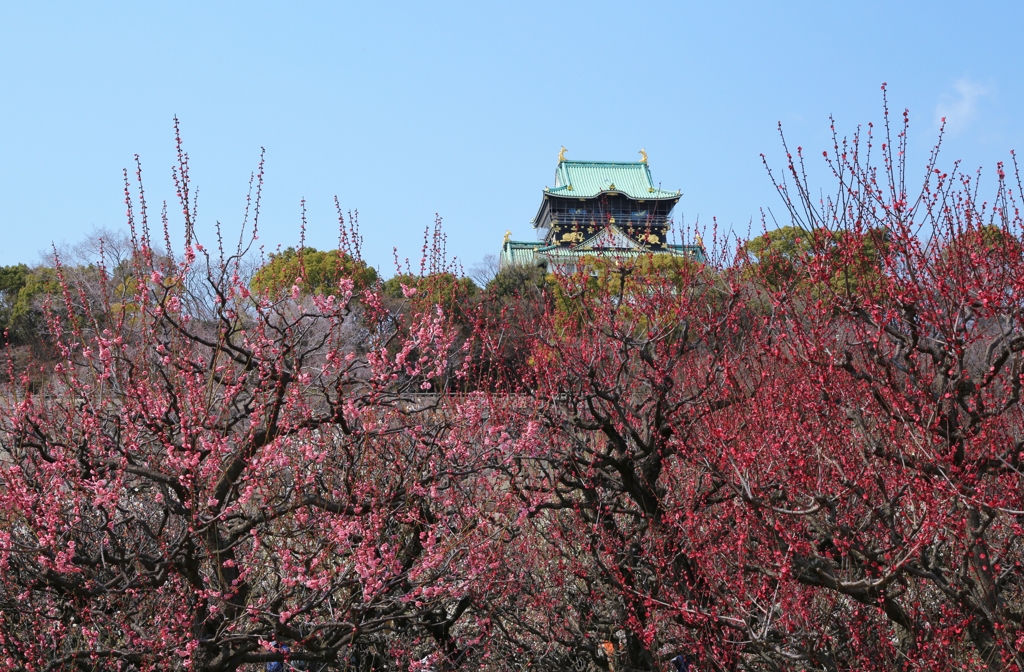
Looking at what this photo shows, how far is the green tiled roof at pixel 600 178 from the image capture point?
44.0 meters

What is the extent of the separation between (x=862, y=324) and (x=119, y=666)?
4.39 meters

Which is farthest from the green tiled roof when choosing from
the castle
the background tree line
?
the background tree line

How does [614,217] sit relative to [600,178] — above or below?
below

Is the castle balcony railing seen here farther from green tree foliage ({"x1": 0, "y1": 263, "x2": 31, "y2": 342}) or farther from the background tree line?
the background tree line

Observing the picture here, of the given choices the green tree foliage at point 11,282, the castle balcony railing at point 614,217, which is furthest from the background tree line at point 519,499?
the castle balcony railing at point 614,217

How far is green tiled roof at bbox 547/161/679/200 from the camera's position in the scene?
44.0 metres

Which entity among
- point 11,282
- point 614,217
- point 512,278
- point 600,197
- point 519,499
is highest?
point 600,197

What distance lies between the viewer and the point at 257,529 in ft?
15.7

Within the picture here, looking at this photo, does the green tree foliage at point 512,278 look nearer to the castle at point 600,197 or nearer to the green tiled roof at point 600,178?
the castle at point 600,197

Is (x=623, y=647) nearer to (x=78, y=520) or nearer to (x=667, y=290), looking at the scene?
(x=667, y=290)

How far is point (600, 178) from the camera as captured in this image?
45.4 m

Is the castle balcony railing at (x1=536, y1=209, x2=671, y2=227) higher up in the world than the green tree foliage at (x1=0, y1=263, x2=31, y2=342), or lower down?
higher up

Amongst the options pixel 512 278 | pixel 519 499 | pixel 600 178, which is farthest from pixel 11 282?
pixel 519 499

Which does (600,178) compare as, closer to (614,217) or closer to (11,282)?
(614,217)
